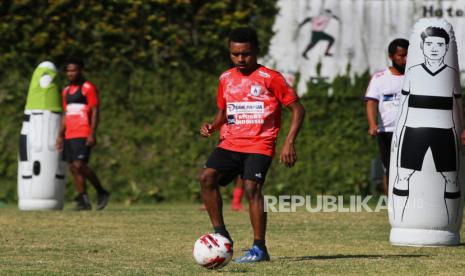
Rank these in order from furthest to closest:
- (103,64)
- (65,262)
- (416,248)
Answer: (103,64)
(416,248)
(65,262)

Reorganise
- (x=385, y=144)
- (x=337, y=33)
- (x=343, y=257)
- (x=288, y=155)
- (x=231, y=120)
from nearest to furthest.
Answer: (x=288, y=155) → (x=231, y=120) → (x=343, y=257) → (x=385, y=144) → (x=337, y=33)

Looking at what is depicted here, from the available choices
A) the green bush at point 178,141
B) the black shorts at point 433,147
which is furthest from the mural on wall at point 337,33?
the black shorts at point 433,147

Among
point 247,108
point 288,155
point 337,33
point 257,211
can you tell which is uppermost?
point 337,33

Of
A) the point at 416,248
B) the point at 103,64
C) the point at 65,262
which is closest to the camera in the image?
the point at 65,262

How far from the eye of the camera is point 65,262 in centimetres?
923

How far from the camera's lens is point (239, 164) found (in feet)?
31.4

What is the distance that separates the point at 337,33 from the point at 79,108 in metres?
4.49

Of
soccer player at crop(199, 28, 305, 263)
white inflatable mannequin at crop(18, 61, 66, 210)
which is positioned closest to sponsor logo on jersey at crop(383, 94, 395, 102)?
soccer player at crop(199, 28, 305, 263)

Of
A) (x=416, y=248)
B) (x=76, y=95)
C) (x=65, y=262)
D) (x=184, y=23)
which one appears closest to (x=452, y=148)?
(x=416, y=248)

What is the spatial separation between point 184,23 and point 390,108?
609 cm

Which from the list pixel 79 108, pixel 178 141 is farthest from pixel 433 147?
pixel 178 141

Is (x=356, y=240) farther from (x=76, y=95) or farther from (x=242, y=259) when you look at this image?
(x=76, y=95)

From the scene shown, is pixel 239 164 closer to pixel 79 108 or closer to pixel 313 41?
pixel 79 108

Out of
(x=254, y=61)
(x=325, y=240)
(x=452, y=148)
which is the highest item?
(x=254, y=61)
